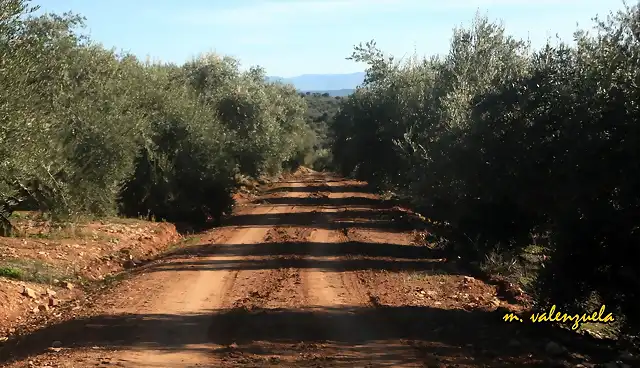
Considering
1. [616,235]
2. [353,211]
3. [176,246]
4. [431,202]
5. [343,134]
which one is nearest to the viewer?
[616,235]

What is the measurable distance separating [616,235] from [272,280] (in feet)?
27.2

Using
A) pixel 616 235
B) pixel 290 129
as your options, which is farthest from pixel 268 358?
pixel 290 129

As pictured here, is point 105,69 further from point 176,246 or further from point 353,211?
point 353,211

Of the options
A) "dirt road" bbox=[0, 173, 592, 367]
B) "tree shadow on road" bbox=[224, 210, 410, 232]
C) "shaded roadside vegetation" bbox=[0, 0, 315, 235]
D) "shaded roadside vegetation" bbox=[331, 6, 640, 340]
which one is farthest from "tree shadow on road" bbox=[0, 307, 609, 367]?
"tree shadow on road" bbox=[224, 210, 410, 232]

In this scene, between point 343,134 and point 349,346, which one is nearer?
A: point 349,346

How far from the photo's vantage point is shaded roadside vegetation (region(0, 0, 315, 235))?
12617 mm

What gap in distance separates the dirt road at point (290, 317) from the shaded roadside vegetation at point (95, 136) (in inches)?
119

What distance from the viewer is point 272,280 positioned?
16016 mm

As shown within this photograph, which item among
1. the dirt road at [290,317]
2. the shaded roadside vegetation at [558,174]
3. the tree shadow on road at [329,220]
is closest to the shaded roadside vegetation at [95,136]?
the tree shadow on road at [329,220]

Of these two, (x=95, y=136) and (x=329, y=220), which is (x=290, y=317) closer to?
(x=95, y=136)

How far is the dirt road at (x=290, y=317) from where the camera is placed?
30.9 feet

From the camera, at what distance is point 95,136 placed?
809 inches

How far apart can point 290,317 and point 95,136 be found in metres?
11.2

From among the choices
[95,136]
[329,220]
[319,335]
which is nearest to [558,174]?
[319,335]
